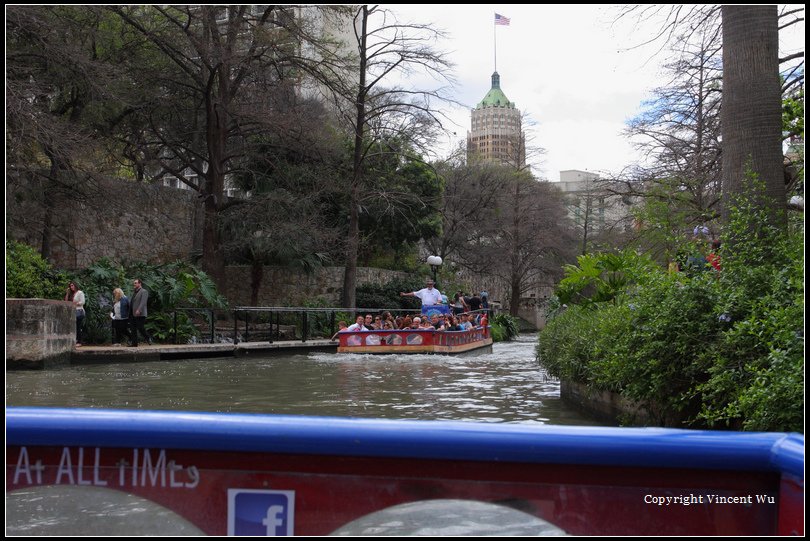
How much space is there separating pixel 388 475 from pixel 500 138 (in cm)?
4975

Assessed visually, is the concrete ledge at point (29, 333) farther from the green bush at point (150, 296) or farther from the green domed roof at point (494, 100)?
the green domed roof at point (494, 100)

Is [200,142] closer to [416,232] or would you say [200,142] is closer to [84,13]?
[84,13]

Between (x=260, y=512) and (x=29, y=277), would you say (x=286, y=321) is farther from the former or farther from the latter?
(x=260, y=512)

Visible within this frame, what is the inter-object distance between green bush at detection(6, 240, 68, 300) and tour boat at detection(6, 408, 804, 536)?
16.7 meters

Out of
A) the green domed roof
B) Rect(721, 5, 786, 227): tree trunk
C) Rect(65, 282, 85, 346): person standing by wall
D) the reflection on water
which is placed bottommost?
the reflection on water

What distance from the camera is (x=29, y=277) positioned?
18.1 m

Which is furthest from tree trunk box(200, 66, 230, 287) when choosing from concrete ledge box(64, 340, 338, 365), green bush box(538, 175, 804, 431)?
green bush box(538, 175, 804, 431)

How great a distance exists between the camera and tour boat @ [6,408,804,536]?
2.08 meters

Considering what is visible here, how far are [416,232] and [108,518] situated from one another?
3434 centimetres

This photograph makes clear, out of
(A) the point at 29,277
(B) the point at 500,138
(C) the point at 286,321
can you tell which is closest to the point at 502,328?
(C) the point at 286,321

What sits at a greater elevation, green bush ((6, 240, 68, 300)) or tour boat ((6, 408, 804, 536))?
green bush ((6, 240, 68, 300))

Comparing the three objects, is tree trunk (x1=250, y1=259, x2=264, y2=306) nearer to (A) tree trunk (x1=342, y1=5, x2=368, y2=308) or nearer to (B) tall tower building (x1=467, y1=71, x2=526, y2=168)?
(A) tree trunk (x1=342, y1=5, x2=368, y2=308)

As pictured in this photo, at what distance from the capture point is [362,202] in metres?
31.5

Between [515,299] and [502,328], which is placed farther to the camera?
[515,299]
